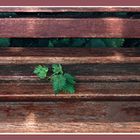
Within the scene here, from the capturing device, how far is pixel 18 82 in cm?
359

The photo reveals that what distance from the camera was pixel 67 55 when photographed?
3986 mm

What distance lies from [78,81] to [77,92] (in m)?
0.18

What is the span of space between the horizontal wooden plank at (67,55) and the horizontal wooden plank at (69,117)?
2.07 feet

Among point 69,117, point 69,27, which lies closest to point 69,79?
point 69,117

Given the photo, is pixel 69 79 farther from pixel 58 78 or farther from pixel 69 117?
pixel 69 117

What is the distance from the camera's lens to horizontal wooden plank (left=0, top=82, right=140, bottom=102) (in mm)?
3406

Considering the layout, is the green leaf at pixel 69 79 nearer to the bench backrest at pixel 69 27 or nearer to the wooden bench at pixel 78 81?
the wooden bench at pixel 78 81

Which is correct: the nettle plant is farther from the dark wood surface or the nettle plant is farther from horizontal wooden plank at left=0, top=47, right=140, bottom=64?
horizontal wooden plank at left=0, top=47, right=140, bottom=64

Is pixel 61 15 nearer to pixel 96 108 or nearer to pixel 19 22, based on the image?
pixel 19 22

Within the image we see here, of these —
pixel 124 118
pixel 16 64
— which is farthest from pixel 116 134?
pixel 16 64

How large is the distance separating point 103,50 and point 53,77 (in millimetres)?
862

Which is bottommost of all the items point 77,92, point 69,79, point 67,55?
point 77,92

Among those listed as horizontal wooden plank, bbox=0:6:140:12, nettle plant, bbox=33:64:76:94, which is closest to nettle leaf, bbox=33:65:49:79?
nettle plant, bbox=33:64:76:94

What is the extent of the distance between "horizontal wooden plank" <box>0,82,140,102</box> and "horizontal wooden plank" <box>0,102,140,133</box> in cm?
5
